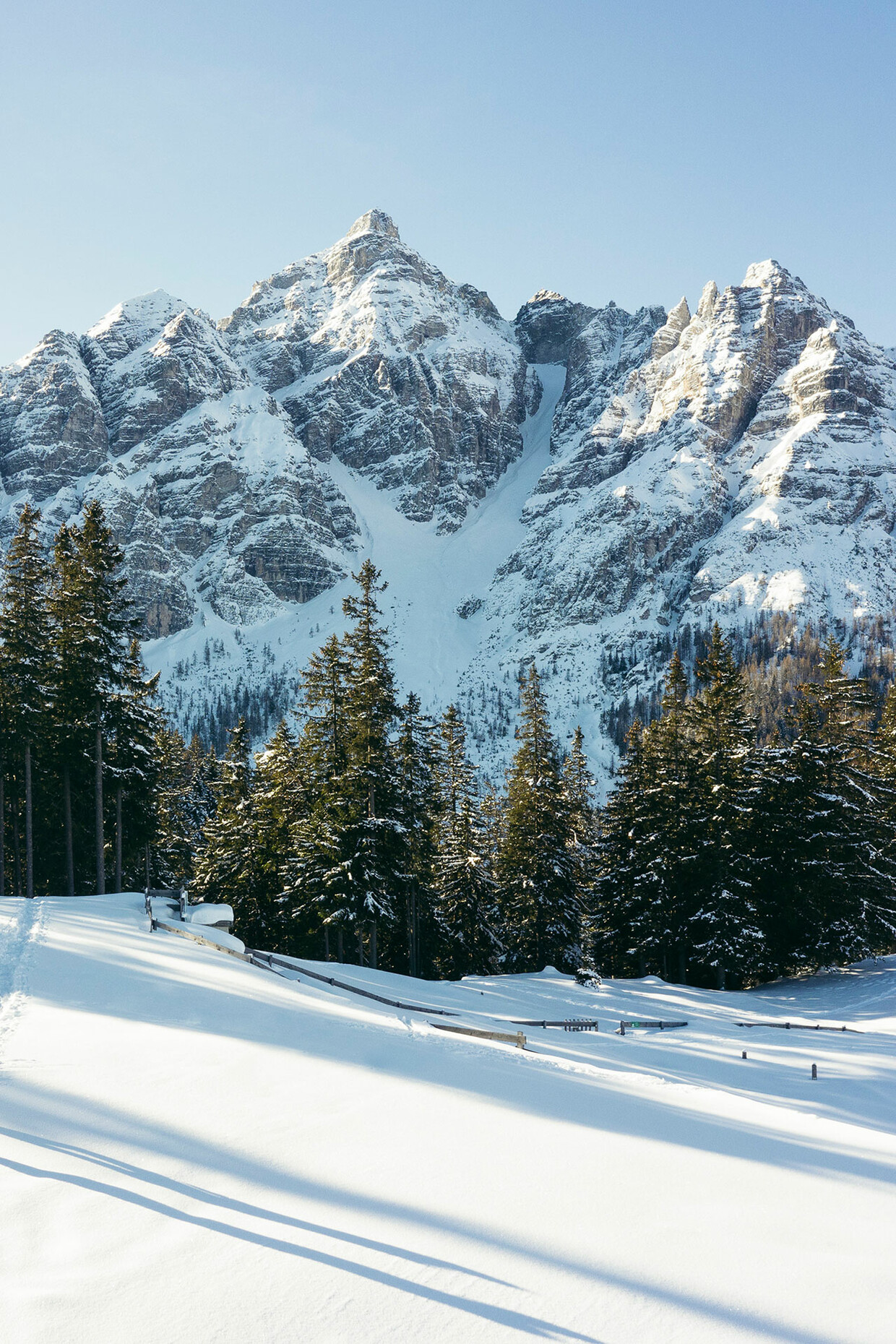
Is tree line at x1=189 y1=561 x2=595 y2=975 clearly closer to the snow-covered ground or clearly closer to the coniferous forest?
the coniferous forest

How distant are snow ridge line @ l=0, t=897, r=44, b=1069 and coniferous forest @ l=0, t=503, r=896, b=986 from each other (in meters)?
7.87

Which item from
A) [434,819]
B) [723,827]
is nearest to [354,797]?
[434,819]

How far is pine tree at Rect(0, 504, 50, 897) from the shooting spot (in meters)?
29.1

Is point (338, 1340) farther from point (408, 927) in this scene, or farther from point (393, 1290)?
point (408, 927)

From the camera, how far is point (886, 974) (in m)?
29.6

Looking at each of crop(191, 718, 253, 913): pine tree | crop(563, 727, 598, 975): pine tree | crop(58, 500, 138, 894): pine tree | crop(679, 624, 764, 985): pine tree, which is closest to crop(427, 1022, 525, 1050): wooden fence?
crop(563, 727, 598, 975): pine tree

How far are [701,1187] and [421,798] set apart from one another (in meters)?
28.4

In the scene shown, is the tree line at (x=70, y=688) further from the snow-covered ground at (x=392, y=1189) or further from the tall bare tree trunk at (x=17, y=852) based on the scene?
the snow-covered ground at (x=392, y=1189)

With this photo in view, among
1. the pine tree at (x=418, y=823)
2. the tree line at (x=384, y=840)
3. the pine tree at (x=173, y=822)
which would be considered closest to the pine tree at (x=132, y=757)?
the pine tree at (x=173, y=822)

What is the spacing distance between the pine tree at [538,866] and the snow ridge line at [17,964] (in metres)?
20.5

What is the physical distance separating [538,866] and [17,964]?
→ 24.9 meters

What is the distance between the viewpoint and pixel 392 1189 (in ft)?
22.3

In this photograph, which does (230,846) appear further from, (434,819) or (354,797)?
(354,797)

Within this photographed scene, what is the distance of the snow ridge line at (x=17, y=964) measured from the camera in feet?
37.4
